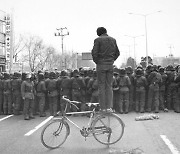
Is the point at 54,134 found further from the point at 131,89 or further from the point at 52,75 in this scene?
the point at 131,89

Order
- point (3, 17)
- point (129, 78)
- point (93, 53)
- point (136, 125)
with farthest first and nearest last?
point (3, 17), point (129, 78), point (136, 125), point (93, 53)

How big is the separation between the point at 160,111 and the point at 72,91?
12.1ft

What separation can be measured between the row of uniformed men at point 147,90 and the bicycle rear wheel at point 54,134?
4.86 meters

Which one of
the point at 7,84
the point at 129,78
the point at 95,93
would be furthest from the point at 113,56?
the point at 7,84

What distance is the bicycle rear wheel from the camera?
230 inches

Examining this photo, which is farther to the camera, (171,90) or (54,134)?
(171,90)

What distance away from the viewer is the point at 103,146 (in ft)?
19.9

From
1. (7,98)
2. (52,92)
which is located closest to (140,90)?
(52,92)

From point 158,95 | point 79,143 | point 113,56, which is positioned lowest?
point 79,143

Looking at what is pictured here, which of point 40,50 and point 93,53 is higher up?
point 40,50

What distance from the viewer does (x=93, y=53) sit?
20.3 feet

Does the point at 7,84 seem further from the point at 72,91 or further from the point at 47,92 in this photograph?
the point at 72,91

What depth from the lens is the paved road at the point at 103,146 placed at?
Answer: 575 centimetres

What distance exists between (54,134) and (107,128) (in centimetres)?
121
